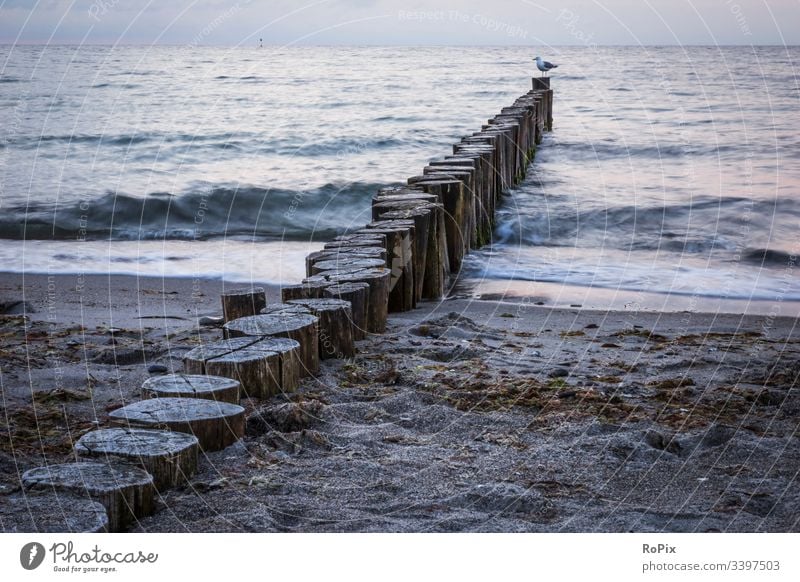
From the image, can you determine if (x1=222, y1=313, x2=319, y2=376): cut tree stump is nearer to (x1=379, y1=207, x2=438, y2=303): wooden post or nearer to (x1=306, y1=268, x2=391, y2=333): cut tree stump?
(x1=306, y1=268, x2=391, y2=333): cut tree stump

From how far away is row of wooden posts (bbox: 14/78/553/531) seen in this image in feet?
9.75

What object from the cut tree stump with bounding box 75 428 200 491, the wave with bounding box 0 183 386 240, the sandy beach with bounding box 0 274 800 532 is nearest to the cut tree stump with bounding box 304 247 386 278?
the sandy beach with bounding box 0 274 800 532

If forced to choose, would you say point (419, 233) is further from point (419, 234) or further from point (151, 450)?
point (151, 450)

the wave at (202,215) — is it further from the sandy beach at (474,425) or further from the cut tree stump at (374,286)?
the cut tree stump at (374,286)

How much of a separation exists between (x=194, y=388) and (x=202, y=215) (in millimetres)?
8335

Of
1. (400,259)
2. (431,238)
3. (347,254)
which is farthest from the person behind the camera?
(431,238)

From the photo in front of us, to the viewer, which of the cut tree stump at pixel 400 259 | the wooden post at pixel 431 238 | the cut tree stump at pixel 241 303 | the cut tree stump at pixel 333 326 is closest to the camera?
the cut tree stump at pixel 333 326

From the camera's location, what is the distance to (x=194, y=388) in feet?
12.2

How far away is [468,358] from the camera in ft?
16.9

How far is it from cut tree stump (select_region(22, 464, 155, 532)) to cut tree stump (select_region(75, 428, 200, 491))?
0.21 feet

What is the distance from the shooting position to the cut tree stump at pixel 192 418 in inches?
134

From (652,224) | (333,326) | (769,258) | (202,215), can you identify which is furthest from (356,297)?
(202,215)

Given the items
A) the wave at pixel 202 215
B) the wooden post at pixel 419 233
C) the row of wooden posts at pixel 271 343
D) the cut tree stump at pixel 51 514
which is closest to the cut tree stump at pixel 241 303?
the row of wooden posts at pixel 271 343
